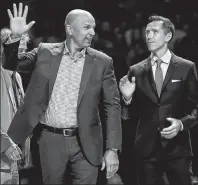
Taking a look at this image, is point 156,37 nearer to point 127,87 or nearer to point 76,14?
point 127,87

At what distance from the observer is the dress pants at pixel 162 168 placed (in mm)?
3512

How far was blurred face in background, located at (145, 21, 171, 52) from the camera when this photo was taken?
3520 millimetres

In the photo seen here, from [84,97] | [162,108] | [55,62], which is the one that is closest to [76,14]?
[55,62]

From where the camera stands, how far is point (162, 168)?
3.54 metres

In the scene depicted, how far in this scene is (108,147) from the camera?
10.4ft

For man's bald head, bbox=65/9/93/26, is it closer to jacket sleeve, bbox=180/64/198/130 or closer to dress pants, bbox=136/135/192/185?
jacket sleeve, bbox=180/64/198/130

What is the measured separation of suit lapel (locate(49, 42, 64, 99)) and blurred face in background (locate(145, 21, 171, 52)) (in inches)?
27.7

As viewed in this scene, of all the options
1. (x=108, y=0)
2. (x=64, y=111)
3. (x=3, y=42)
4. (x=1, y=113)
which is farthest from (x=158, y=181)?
(x=108, y=0)

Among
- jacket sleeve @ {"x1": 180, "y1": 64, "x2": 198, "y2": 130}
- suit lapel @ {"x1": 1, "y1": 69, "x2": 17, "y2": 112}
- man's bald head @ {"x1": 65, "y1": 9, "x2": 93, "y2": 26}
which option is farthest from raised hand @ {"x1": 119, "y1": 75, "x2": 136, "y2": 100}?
suit lapel @ {"x1": 1, "y1": 69, "x2": 17, "y2": 112}

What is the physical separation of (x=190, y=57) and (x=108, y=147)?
1678 millimetres

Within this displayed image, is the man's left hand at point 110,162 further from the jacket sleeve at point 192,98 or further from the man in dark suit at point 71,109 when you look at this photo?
the jacket sleeve at point 192,98

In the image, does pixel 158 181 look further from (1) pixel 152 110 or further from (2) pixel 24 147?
(2) pixel 24 147

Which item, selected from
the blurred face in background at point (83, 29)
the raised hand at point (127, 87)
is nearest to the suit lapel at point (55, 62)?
the blurred face in background at point (83, 29)

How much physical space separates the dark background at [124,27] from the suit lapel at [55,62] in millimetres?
1060
